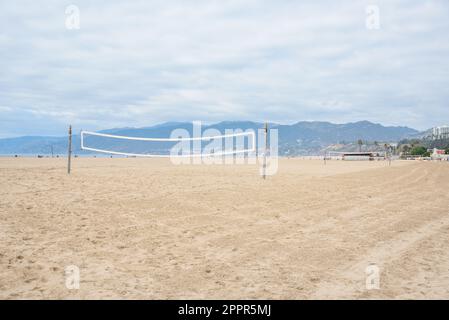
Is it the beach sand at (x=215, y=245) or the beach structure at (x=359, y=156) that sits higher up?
the beach structure at (x=359, y=156)

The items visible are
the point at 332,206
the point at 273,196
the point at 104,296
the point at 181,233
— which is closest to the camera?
the point at 104,296

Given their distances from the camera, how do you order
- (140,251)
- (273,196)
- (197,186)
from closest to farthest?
(140,251) → (273,196) → (197,186)

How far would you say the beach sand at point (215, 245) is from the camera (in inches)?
155

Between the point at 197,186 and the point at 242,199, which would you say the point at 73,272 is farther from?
the point at 197,186

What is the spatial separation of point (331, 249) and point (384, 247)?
0.91 metres

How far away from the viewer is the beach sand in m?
3.94

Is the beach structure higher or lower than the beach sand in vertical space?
higher

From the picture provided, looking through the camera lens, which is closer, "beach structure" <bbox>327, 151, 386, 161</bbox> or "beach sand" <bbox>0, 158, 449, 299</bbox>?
"beach sand" <bbox>0, 158, 449, 299</bbox>

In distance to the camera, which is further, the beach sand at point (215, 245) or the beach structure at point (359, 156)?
the beach structure at point (359, 156)

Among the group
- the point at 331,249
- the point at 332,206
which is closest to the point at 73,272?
the point at 331,249

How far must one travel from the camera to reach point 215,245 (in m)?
5.57

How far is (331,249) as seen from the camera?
5465 mm

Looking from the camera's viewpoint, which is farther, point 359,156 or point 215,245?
point 359,156

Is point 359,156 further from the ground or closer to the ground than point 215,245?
further from the ground
